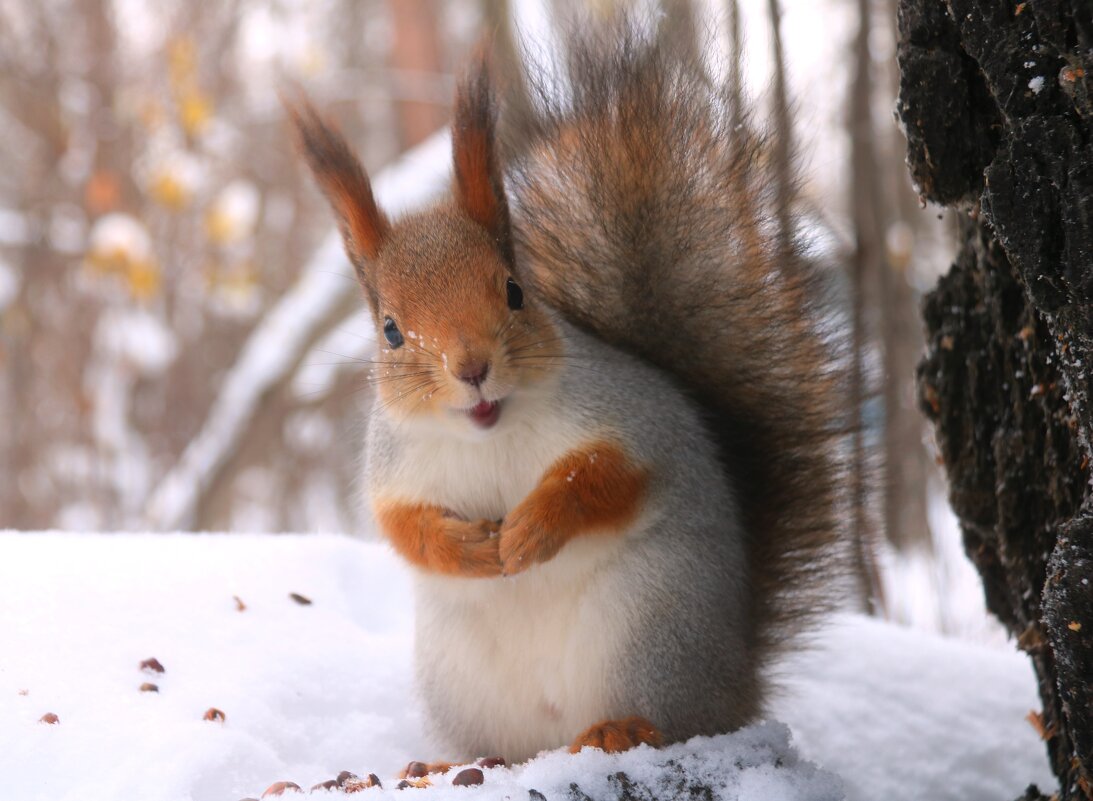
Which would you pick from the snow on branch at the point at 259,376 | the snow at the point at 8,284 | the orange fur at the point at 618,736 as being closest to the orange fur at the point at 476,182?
the orange fur at the point at 618,736

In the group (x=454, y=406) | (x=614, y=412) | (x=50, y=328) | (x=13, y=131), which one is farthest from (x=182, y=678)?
(x=13, y=131)

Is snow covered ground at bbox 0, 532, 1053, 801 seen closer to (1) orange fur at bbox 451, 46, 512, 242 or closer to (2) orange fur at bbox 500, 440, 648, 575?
(2) orange fur at bbox 500, 440, 648, 575

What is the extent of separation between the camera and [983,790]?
152cm

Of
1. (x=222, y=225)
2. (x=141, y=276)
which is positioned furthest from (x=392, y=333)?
(x=222, y=225)

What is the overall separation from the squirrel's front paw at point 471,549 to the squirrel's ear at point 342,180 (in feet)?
1.22

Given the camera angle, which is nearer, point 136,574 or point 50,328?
point 136,574

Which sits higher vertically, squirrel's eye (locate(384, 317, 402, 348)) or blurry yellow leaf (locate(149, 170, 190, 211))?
blurry yellow leaf (locate(149, 170, 190, 211))

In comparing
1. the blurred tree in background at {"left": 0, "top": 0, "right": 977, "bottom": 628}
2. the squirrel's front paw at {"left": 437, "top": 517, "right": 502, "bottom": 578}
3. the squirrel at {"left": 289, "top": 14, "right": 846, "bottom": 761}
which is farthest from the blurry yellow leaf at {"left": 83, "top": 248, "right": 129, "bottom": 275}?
the squirrel's front paw at {"left": 437, "top": 517, "right": 502, "bottom": 578}

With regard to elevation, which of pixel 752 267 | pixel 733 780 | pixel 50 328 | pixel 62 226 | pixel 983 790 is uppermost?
pixel 62 226

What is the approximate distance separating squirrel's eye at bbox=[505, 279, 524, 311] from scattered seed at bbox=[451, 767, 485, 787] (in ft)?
1.71

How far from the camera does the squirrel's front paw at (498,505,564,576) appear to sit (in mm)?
1219

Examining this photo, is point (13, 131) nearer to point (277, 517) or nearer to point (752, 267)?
point (277, 517)

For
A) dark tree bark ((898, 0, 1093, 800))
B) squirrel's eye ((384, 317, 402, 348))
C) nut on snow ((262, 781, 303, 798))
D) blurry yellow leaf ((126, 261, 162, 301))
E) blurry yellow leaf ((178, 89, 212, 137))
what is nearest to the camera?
dark tree bark ((898, 0, 1093, 800))

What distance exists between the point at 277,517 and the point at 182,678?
4278 millimetres
